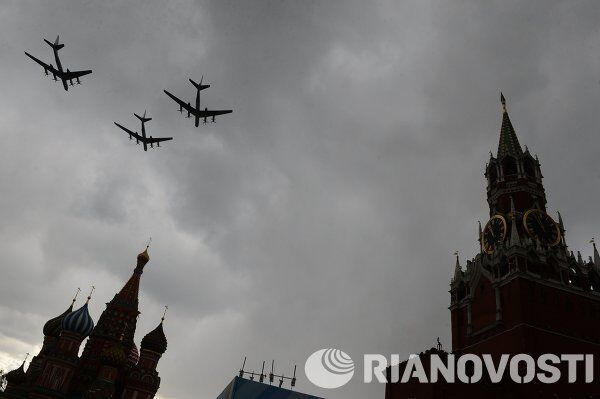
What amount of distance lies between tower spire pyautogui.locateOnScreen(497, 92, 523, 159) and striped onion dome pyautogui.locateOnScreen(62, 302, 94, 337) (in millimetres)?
62261

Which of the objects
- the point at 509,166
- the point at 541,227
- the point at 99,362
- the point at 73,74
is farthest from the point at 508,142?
the point at 99,362

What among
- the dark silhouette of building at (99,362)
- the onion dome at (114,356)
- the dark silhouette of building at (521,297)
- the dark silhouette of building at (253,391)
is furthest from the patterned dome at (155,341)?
the dark silhouette of building at (521,297)

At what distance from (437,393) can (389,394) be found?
9267 millimetres

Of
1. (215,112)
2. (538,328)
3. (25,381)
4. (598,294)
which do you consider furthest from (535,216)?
(25,381)

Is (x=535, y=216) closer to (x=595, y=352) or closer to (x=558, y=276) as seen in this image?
(x=558, y=276)

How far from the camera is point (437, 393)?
45844 millimetres

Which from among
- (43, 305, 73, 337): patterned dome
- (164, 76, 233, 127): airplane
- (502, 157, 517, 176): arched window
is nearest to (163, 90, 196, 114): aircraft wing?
(164, 76, 233, 127): airplane

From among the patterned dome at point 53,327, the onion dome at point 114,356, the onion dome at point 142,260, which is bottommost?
the onion dome at point 114,356

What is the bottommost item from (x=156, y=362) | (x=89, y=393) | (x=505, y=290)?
(x=89, y=393)

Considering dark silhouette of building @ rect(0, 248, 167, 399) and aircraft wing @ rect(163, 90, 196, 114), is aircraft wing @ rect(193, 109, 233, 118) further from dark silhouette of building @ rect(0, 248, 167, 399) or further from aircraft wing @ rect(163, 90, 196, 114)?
dark silhouette of building @ rect(0, 248, 167, 399)

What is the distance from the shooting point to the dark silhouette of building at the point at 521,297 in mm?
47281

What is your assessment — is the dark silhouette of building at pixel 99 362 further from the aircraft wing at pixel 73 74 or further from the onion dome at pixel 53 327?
the aircraft wing at pixel 73 74

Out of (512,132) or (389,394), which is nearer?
(389,394)

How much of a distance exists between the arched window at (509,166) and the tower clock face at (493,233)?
8141mm
